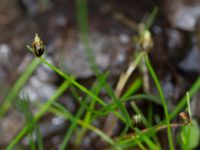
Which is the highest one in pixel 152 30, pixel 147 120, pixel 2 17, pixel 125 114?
pixel 2 17

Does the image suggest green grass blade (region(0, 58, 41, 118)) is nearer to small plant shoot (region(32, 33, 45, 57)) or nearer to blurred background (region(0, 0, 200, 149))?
blurred background (region(0, 0, 200, 149))

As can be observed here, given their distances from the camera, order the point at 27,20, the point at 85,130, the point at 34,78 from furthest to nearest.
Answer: the point at 27,20
the point at 34,78
the point at 85,130

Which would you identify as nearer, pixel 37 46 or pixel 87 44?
pixel 37 46

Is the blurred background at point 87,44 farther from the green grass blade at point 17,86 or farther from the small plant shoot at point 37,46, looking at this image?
the small plant shoot at point 37,46

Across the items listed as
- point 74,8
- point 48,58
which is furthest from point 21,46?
point 74,8

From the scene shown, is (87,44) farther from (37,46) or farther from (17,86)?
(37,46)

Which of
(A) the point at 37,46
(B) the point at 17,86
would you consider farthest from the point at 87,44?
(A) the point at 37,46

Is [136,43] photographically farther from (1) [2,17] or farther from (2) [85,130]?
(1) [2,17]

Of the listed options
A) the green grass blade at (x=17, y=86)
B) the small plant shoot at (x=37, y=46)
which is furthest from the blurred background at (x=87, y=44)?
the small plant shoot at (x=37, y=46)
